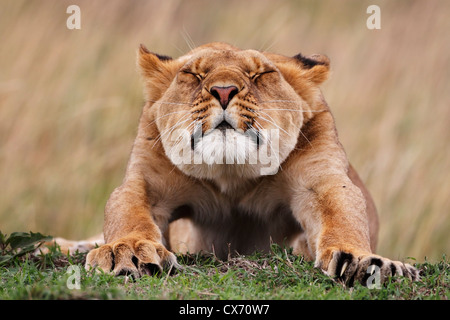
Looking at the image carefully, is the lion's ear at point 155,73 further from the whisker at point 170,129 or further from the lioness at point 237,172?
the whisker at point 170,129

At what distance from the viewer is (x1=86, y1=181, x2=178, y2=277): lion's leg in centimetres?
377

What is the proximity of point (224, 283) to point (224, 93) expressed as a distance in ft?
3.24

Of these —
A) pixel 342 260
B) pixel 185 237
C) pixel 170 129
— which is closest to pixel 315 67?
pixel 170 129

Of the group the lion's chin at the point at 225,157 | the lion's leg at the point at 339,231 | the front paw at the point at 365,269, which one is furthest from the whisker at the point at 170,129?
the front paw at the point at 365,269

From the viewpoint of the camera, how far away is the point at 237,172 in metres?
4.38

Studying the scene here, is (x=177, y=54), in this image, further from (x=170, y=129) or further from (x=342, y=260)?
(x=342, y=260)

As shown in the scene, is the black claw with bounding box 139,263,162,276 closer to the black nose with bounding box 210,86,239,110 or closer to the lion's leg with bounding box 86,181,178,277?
the lion's leg with bounding box 86,181,178,277

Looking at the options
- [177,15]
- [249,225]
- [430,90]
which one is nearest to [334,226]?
[249,225]

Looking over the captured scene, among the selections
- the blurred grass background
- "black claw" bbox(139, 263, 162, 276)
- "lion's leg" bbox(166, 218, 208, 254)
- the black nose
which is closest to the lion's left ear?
the black nose
